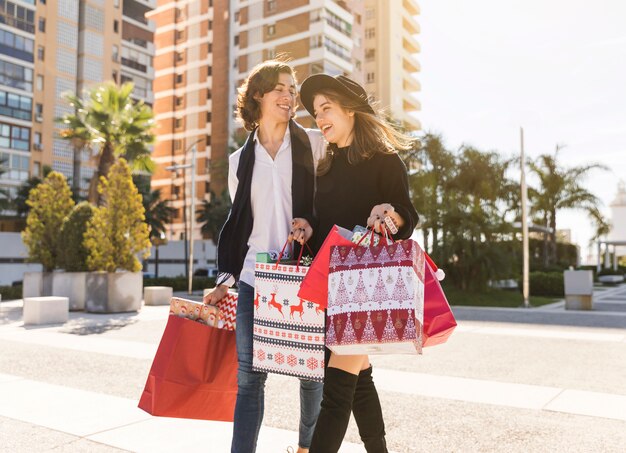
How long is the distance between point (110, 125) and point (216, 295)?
827 inches

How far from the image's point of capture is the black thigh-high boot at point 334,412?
7.51ft

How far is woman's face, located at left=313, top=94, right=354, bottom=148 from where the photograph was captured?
2.52 meters

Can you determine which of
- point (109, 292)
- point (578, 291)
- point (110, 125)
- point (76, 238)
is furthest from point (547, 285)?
point (110, 125)

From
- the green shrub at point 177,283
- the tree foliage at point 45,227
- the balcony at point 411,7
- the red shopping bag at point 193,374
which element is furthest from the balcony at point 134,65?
the red shopping bag at point 193,374

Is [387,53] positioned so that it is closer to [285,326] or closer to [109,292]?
[109,292]

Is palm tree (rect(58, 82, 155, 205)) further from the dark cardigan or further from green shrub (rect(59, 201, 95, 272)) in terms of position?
the dark cardigan

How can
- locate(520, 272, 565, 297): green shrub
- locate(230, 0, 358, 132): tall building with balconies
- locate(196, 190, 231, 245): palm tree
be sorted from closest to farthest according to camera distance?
locate(520, 272, 565, 297): green shrub → locate(196, 190, 231, 245): palm tree → locate(230, 0, 358, 132): tall building with balconies

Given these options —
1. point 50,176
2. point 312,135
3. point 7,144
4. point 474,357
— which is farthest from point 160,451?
point 7,144

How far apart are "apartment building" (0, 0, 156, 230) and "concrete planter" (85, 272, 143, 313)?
94.5ft

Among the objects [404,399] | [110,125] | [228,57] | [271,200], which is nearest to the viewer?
[271,200]

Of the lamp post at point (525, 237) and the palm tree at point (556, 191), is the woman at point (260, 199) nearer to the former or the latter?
the lamp post at point (525, 237)

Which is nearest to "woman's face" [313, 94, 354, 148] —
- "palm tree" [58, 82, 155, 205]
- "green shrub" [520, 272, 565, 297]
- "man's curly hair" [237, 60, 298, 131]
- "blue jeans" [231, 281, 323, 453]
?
"man's curly hair" [237, 60, 298, 131]

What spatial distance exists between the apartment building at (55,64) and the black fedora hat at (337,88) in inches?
1624

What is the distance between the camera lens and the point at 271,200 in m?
2.63
